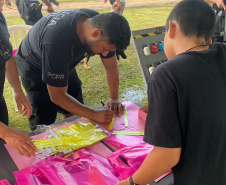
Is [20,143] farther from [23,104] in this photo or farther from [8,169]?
[23,104]

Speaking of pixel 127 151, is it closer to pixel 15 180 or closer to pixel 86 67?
pixel 15 180

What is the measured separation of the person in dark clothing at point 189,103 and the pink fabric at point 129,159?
0.24 metres

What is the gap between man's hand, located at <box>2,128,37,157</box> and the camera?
3.39 feet

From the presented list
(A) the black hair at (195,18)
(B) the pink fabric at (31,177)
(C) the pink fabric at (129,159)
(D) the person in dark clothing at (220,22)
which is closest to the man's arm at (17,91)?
(B) the pink fabric at (31,177)

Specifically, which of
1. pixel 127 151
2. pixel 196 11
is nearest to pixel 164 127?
pixel 196 11

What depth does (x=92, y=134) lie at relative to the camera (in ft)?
4.22

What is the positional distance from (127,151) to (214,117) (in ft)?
1.71

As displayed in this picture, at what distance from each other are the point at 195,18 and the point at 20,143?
85cm

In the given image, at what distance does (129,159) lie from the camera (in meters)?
1.04

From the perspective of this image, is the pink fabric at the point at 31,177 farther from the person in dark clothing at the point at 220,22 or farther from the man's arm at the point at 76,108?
the person in dark clothing at the point at 220,22

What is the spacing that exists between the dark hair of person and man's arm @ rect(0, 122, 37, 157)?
0.64 meters

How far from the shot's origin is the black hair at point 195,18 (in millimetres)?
702

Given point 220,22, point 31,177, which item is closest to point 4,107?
point 31,177

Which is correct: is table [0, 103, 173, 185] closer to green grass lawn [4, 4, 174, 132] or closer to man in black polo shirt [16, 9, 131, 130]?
man in black polo shirt [16, 9, 131, 130]
